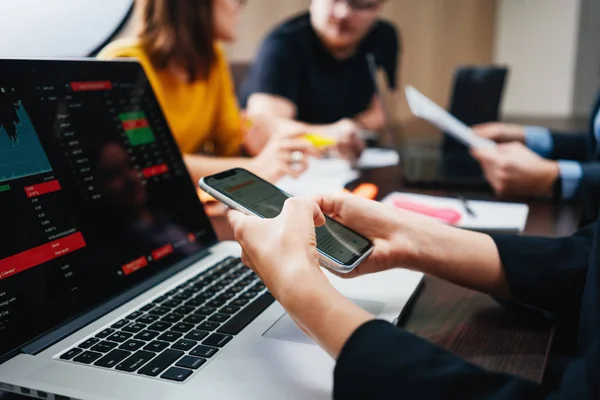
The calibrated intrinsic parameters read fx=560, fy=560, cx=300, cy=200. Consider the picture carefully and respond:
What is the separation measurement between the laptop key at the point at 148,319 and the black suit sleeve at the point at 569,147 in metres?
1.18

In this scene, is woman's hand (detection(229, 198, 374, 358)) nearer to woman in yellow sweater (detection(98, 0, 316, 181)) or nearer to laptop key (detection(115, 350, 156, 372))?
laptop key (detection(115, 350, 156, 372))

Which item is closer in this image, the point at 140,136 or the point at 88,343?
the point at 88,343

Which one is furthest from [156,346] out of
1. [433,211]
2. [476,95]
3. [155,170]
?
[476,95]

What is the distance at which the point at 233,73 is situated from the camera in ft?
7.59

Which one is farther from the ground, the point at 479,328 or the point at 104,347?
the point at 104,347

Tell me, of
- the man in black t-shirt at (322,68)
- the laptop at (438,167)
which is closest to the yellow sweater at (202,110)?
the man in black t-shirt at (322,68)

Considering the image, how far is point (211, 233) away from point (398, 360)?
423mm

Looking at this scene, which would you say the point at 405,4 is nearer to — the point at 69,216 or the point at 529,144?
the point at 529,144

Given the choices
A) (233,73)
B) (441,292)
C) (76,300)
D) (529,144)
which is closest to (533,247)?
(441,292)

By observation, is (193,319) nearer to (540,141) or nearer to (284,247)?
(284,247)

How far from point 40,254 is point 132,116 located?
25cm

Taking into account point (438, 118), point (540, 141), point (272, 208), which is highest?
point (272, 208)

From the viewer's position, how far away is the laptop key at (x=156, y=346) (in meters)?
0.48

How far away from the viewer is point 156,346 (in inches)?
19.2
